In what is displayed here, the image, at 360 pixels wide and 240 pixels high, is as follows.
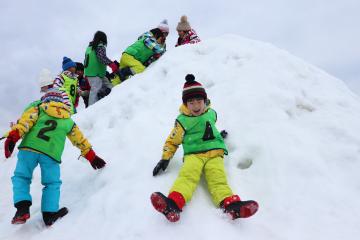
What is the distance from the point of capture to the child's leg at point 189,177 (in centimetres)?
347

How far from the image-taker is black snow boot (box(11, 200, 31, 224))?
12.1 feet

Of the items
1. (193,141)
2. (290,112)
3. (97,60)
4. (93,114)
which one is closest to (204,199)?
(193,141)

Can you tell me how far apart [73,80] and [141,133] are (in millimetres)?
3281

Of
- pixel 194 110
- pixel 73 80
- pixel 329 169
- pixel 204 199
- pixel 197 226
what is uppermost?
pixel 73 80

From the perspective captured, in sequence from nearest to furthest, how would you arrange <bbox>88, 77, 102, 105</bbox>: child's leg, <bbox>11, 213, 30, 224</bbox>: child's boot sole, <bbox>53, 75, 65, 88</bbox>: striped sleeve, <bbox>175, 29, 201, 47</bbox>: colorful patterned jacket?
<bbox>11, 213, 30, 224</bbox>: child's boot sole → <bbox>53, 75, 65, 88</bbox>: striped sleeve → <bbox>88, 77, 102, 105</bbox>: child's leg → <bbox>175, 29, 201, 47</bbox>: colorful patterned jacket

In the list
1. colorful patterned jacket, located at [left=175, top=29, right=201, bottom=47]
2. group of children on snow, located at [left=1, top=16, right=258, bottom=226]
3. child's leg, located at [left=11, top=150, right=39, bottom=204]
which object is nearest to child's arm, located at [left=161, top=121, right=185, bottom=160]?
group of children on snow, located at [left=1, top=16, right=258, bottom=226]

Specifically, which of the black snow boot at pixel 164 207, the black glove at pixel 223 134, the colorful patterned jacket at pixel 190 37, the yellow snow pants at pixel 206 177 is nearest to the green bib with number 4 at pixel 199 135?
the yellow snow pants at pixel 206 177

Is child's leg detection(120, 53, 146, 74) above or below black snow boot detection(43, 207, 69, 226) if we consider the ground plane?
above

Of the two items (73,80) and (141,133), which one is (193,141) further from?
(73,80)

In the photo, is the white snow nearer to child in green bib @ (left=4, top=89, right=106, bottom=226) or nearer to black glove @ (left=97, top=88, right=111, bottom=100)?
child in green bib @ (left=4, top=89, right=106, bottom=226)

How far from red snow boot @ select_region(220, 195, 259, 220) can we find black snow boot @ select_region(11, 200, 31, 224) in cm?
211

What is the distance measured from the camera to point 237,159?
4.24 metres

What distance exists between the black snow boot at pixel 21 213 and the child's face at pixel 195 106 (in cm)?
211

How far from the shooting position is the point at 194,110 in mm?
4113
